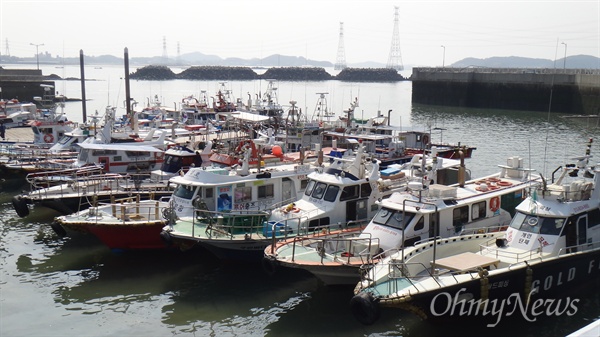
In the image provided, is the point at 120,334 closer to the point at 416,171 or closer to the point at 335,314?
the point at 335,314

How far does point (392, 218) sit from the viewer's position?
16.4 metres

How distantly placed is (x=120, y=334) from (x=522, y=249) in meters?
9.97

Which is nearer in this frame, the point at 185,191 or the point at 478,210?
the point at 478,210

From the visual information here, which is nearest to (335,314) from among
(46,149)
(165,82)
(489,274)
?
(489,274)

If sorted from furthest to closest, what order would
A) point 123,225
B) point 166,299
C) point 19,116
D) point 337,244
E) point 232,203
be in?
point 19,116 < point 232,203 < point 123,225 < point 166,299 < point 337,244

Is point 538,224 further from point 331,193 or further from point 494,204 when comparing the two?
point 331,193

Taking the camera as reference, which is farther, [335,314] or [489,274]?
[335,314]

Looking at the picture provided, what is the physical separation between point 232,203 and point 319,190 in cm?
287

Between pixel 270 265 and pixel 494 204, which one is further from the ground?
pixel 494 204

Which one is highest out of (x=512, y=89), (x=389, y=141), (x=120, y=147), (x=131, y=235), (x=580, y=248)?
(x=512, y=89)

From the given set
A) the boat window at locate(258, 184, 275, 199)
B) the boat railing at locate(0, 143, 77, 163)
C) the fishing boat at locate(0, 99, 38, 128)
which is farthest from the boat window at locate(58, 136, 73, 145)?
the boat window at locate(258, 184, 275, 199)

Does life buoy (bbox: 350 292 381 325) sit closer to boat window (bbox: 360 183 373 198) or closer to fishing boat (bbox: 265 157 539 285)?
fishing boat (bbox: 265 157 539 285)

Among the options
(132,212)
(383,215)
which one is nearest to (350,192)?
(383,215)

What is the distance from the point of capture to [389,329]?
1477cm
